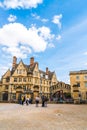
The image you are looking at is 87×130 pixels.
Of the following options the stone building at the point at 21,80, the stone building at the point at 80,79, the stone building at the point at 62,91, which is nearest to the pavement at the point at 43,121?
the stone building at the point at 80,79

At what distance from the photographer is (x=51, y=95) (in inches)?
2525

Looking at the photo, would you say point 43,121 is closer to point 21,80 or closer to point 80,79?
point 80,79

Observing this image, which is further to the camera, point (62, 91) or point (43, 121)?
point (62, 91)

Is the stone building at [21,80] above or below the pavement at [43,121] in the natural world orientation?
above

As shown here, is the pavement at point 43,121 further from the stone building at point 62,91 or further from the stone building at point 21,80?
the stone building at point 21,80

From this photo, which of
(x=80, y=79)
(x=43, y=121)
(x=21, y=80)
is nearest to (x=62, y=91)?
(x=80, y=79)


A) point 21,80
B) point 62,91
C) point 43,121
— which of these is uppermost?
point 21,80

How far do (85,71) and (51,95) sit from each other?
54.0ft

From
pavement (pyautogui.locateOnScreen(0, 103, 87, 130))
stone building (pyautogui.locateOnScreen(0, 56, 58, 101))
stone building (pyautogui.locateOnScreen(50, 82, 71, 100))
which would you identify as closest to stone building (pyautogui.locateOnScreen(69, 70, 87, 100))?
stone building (pyautogui.locateOnScreen(50, 82, 71, 100))

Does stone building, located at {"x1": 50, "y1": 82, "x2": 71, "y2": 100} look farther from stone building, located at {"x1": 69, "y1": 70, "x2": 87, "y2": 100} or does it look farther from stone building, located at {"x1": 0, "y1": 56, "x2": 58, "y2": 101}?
stone building, located at {"x1": 0, "y1": 56, "x2": 58, "y2": 101}

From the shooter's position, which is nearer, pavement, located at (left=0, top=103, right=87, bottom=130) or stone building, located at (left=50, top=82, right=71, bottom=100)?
pavement, located at (left=0, top=103, right=87, bottom=130)

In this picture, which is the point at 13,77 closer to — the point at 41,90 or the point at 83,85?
the point at 41,90

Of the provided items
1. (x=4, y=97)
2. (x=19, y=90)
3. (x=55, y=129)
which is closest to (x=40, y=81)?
(x=4, y=97)

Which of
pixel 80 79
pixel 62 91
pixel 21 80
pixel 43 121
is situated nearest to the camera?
pixel 43 121
